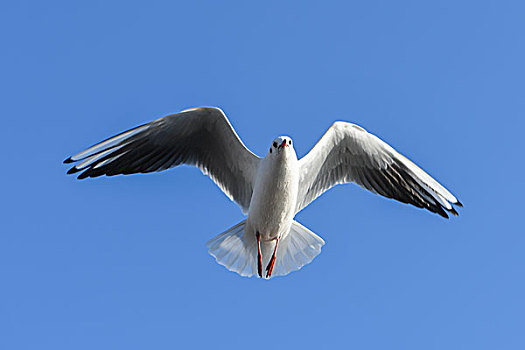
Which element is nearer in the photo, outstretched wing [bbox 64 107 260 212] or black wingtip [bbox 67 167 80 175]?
black wingtip [bbox 67 167 80 175]

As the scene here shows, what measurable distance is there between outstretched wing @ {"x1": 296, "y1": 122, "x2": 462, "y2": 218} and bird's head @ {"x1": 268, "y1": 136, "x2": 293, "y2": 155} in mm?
619

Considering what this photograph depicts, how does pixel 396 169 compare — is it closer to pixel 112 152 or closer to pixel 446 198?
pixel 446 198

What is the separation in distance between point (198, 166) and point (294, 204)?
123 centimetres

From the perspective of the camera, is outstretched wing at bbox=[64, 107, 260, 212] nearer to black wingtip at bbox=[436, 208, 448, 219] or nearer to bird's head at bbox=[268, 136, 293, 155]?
bird's head at bbox=[268, 136, 293, 155]

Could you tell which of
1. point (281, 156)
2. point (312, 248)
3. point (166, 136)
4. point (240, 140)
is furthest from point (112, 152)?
point (312, 248)

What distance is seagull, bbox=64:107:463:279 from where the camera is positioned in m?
8.06

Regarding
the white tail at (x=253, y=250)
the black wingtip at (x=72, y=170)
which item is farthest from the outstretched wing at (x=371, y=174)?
the black wingtip at (x=72, y=170)

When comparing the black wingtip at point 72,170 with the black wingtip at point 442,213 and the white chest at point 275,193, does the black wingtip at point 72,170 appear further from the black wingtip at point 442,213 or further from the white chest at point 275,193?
the black wingtip at point 442,213

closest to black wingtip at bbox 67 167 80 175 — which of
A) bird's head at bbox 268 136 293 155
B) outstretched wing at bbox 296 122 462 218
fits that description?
bird's head at bbox 268 136 293 155

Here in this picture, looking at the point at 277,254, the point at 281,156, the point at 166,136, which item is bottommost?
the point at 277,254

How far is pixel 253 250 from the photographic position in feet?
27.8

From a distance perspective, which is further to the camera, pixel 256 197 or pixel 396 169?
pixel 396 169

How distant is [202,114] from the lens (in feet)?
26.3

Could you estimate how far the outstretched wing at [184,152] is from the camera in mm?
8039
